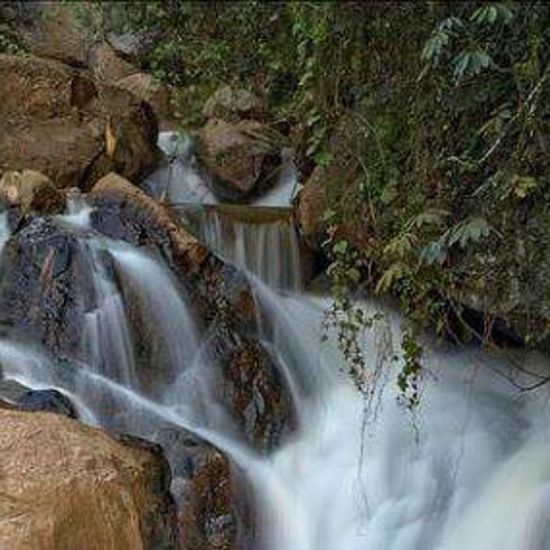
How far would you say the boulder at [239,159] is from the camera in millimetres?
8586

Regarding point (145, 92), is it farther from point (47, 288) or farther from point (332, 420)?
point (332, 420)

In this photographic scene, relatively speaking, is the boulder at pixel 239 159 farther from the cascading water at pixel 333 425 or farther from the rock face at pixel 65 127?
the cascading water at pixel 333 425

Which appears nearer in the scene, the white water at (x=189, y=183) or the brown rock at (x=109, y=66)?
the white water at (x=189, y=183)

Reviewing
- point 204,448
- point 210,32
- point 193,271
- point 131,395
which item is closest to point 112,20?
point 210,32

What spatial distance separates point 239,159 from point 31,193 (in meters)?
2.54

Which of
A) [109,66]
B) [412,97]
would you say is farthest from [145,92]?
[412,97]

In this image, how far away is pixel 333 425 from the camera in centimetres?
546

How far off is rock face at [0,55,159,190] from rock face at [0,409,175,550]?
166 inches

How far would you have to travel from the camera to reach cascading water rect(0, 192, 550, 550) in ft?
15.1

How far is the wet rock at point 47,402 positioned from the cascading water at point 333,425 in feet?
0.81

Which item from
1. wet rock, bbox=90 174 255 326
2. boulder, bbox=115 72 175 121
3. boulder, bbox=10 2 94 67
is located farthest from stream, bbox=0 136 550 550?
boulder, bbox=10 2 94 67

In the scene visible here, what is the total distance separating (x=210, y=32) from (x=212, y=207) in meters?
3.93

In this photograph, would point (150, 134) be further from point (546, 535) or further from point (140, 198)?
point (546, 535)

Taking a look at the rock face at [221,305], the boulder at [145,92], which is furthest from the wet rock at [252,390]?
the boulder at [145,92]
